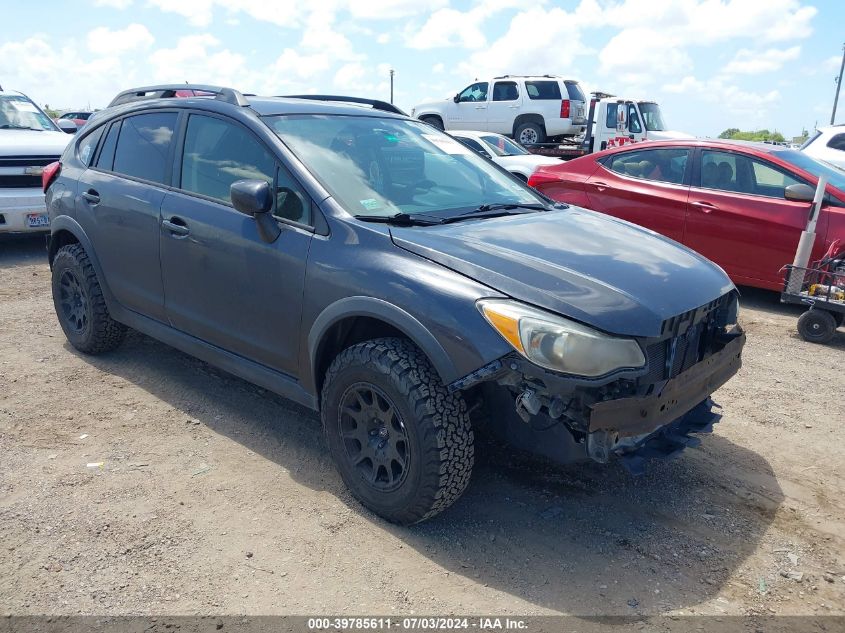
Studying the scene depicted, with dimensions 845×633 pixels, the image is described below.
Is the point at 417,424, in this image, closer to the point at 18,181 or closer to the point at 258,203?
the point at 258,203

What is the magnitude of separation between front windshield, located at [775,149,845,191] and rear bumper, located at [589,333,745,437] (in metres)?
4.40

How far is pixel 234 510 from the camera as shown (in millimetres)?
3246

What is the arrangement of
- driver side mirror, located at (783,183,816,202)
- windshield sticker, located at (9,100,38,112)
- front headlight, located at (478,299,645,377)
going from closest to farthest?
front headlight, located at (478,299,645,377)
driver side mirror, located at (783,183,816,202)
windshield sticker, located at (9,100,38,112)

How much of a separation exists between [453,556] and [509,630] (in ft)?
1.56

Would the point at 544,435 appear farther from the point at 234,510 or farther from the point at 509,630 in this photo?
the point at 234,510

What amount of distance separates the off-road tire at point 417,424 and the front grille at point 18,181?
680 centimetres

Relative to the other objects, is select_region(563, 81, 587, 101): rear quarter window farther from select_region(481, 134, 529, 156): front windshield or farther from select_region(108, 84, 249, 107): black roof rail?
select_region(108, 84, 249, 107): black roof rail

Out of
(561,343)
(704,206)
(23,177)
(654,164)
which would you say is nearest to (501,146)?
(654,164)

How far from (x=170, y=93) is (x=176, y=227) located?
1431 millimetres

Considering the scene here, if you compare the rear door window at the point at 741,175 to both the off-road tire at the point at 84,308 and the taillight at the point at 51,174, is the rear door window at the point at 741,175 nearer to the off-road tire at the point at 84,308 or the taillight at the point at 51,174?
the off-road tire at the point at 84,308

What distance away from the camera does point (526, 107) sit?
18.7 m

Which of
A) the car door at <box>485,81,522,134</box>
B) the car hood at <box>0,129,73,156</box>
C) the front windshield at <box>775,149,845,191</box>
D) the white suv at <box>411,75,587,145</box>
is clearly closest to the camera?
the front windshield at <box>775,149,845,191</box>

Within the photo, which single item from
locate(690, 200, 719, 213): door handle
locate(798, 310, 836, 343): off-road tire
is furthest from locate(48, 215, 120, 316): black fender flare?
locate(690, 200, 719, 213): door handle

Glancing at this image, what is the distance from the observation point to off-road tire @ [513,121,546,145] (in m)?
18.8
